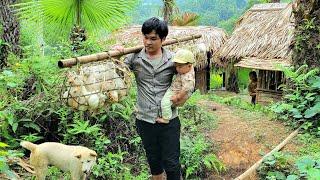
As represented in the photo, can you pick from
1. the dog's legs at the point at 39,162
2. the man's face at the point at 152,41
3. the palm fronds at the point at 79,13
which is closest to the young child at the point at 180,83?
the man's face at the point at 152,41

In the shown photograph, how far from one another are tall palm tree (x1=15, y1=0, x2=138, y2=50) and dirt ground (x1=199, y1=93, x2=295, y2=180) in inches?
84.4

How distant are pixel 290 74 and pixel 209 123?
1378mm

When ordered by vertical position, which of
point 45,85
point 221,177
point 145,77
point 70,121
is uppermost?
point 145,77

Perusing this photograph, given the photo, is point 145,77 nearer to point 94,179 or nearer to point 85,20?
point 94,179

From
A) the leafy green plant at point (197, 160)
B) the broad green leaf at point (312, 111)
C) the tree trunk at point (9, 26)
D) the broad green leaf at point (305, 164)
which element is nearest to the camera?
the broad green leaf at point (305, 164)

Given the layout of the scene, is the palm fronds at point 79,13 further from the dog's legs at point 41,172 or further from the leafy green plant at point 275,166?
the leafy green plant at point 275,166

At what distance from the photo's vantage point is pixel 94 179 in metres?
4.39

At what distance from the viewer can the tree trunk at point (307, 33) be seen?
6035 millimetres

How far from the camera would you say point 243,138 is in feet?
18.5

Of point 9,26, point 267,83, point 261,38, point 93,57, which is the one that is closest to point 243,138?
point 93,57

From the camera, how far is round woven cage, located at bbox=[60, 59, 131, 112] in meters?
3.34

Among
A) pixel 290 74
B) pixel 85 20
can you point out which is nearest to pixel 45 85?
pixel 85 20

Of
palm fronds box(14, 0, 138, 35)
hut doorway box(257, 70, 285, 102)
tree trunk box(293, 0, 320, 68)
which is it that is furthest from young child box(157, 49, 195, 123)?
hut doorway box(257, 70, 285, 102)

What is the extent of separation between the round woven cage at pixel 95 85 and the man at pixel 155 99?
0.16 meters
